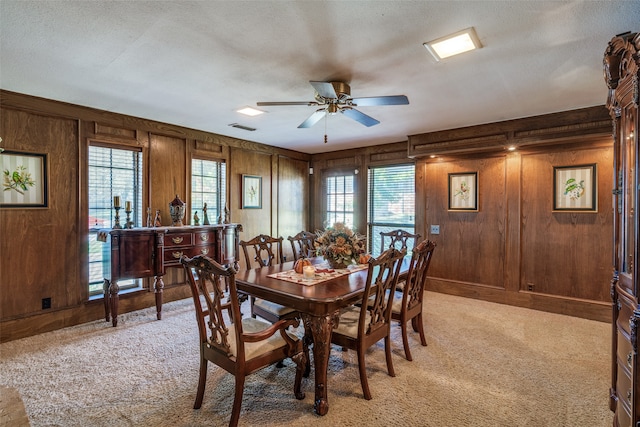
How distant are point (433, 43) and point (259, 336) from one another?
222 centimetres

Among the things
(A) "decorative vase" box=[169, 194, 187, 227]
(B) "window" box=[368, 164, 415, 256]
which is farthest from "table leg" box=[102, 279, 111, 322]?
(B) "window" box=[368, 164, 415, 256]

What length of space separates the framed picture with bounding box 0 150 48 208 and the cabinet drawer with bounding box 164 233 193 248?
126cm

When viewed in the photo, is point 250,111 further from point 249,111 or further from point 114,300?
point 114,300

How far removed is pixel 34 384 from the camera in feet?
7.87

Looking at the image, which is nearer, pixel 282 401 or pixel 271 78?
pixel 282 401

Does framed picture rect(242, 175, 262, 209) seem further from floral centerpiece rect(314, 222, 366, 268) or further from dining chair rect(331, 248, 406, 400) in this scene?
dining chair rect(331, 248, 406, 400)

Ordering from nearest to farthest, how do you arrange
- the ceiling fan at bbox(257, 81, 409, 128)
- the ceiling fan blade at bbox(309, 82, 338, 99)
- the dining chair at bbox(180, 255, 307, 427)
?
the dining chair at bbox(180, 255, 307, 427), the ceiling fan blade at bbox(309, 82, 338, 99), the ceiling fan at bbox(257, 81, 409, 128)

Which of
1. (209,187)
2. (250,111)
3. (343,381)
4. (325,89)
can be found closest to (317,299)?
(343,381)

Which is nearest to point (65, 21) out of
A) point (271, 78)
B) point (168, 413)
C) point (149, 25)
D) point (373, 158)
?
point (149, 25)

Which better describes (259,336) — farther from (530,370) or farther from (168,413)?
(530,370)

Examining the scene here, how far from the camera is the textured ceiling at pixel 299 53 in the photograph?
1.84 m

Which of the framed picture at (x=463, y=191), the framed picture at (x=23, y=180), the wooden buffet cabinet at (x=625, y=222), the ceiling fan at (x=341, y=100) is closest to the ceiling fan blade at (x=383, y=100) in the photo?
the ceiling fan at (x=341, y=100)

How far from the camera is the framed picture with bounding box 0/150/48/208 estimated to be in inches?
125

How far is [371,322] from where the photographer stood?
232cm
